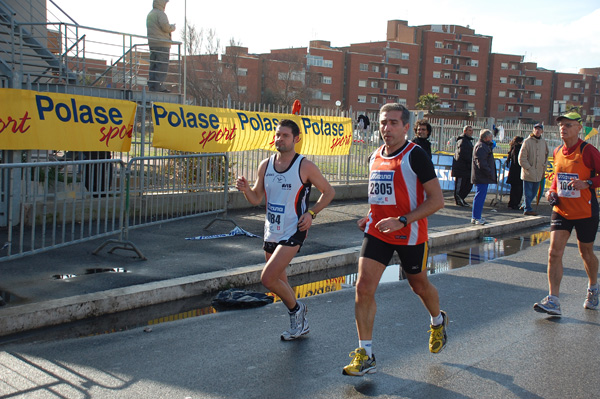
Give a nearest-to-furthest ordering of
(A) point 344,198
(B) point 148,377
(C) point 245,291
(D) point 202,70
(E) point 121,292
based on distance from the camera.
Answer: (B) point 148,377 → (E) point 121,292 → (C) point 245,291 → (A) point 344,198 → (D) point 202,70

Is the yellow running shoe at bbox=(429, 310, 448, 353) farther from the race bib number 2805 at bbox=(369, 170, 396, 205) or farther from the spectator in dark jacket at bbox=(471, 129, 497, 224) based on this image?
the spectator in dark jacket at bbox=(471, 129, 497, 224)

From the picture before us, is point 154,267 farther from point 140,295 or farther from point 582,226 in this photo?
point 582,226

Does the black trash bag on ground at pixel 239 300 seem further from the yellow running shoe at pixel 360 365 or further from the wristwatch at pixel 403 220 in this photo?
the wristwatch at pixel 403 220

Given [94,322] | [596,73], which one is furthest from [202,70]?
[596,73]

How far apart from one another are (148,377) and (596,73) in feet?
493

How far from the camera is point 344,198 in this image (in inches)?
584

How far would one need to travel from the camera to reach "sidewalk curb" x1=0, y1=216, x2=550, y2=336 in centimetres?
530

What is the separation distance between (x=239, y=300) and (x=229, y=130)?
575 centimetres

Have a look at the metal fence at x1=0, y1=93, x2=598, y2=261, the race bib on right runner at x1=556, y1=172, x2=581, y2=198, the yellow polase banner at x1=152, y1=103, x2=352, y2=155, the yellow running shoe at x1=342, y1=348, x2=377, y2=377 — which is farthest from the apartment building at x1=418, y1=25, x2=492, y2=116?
the yellow running shoe at x1=342, y1=348, x2=377, y2=377

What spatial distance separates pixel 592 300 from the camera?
639 cm

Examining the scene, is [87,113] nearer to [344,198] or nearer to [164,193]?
[164,193]

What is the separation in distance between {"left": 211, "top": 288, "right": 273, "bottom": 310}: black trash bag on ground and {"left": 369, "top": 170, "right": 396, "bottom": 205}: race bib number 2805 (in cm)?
229

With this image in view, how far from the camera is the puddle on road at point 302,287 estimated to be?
5.36 m

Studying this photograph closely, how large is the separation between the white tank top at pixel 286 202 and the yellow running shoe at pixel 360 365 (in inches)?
47.2
